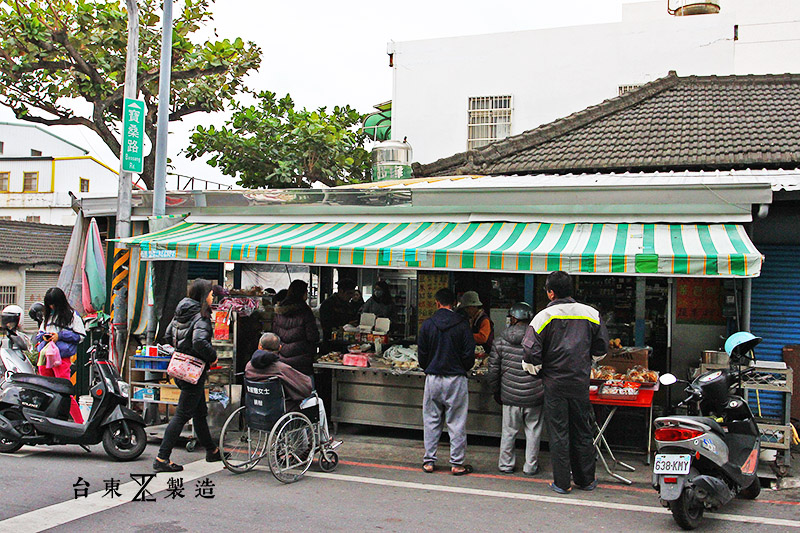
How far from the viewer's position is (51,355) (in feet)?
27.8

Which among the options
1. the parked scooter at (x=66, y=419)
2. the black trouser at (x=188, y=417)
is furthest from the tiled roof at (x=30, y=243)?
the black trouser at (x=188, y=417)

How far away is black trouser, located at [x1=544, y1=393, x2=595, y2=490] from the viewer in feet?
21.1

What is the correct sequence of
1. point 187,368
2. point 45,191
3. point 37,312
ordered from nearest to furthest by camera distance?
point 187,368 < point 37,312 < point 45,191

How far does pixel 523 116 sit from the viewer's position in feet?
64.9

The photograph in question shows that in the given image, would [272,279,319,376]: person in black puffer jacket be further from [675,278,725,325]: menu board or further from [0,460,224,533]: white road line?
[675,278,725,325]: menu board

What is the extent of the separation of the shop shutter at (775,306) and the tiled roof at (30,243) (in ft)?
70.1

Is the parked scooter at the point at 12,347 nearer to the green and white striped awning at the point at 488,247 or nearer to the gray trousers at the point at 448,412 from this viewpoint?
the green and white striped awning at the point at 488,247

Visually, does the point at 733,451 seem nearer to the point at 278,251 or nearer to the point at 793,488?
the point at 793,488

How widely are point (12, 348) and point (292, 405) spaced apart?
383 cm

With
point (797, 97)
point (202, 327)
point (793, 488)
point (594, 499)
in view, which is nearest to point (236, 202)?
point (202, 327)

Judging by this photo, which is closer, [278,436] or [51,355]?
[278,436]

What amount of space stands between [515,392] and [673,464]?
197 cm

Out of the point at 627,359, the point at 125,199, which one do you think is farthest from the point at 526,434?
the point at 125,199

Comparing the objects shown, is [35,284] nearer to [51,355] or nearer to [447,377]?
[51,355]
